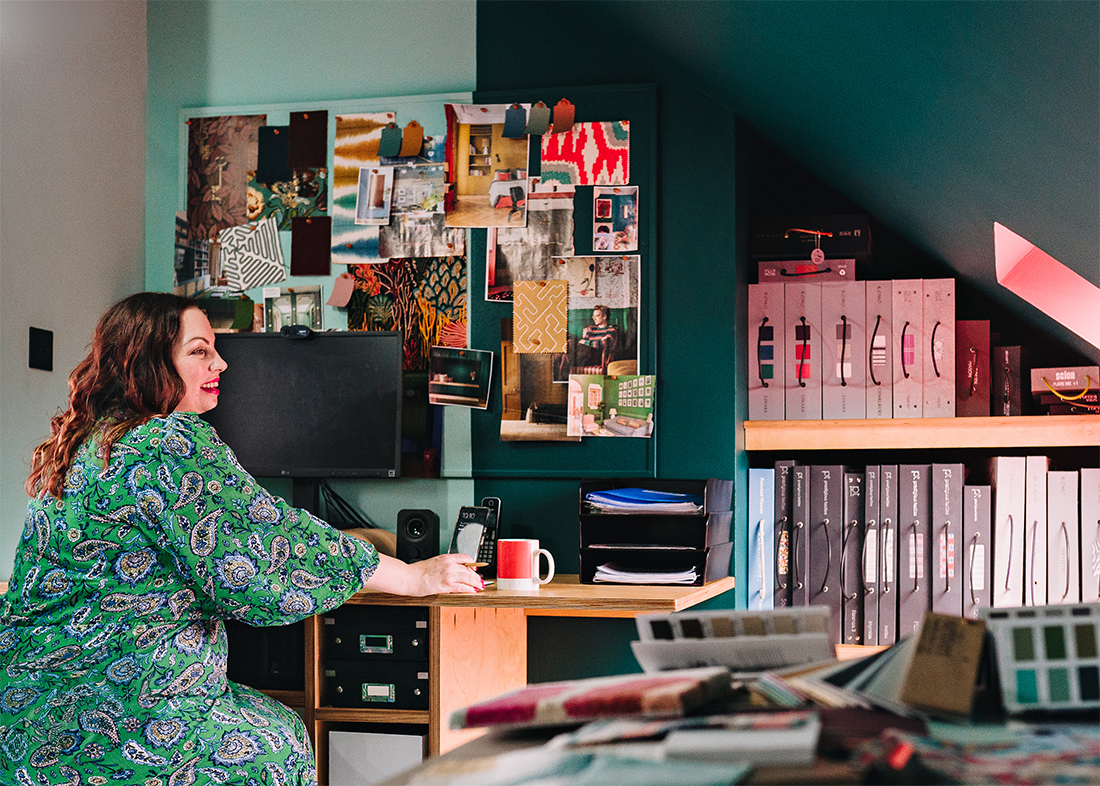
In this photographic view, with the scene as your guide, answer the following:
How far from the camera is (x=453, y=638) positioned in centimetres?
216

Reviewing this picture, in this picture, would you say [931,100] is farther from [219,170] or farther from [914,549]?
[219,170]

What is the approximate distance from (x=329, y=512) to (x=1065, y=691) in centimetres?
238

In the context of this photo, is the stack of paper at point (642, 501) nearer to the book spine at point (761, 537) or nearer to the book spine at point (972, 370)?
the book spine at point (761, 537)

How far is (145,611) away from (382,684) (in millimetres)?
583

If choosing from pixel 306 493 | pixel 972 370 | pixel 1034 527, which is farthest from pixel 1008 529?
pixel 306 493

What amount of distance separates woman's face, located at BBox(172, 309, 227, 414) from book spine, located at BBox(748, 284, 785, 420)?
1.45 m

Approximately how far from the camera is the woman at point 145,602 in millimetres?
1633

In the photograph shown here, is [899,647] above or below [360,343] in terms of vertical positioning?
below

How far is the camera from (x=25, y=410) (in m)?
Answer: 2.54

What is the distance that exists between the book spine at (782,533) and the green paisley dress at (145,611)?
140 centimetres

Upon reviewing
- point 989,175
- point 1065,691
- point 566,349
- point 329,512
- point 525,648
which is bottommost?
point 525,648

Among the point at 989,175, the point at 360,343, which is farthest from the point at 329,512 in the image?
the point at 989,175

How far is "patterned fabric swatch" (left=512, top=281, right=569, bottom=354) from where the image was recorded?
270 centimetres

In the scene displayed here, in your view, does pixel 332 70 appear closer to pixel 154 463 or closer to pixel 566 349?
pixel 566 349
